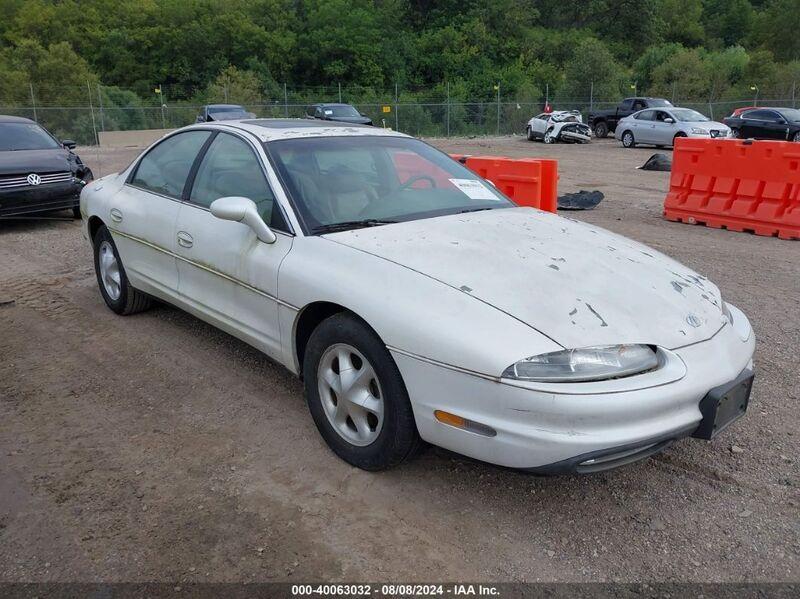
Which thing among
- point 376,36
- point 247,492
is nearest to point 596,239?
point 247,492

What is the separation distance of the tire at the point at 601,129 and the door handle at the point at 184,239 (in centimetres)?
3109

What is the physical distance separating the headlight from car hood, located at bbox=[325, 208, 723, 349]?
0.04 meters

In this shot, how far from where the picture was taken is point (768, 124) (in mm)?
25016

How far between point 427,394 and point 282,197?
1467 mm

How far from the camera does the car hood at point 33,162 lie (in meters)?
8.80

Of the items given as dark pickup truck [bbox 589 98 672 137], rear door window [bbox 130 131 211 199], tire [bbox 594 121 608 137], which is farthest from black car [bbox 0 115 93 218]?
tire [bbox 594 121 608 137]

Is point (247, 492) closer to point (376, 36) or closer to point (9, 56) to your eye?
point (9, 56)

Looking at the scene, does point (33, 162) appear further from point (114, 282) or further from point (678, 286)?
point (678, 286)

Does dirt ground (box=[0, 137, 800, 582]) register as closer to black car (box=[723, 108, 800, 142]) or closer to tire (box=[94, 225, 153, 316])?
tire (box=[94, 225, 153, 316])

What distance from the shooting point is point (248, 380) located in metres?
4.20

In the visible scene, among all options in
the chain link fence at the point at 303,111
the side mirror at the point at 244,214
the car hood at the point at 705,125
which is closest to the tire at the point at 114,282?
the side mirror at the point at 244,214

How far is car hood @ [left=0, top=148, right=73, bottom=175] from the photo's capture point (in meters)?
8.80

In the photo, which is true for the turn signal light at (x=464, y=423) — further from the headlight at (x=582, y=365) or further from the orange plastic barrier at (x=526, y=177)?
the orange plastic barrier at (x=526, y=177)

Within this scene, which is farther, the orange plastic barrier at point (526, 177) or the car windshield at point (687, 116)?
the car windshield at point (687, 116)
